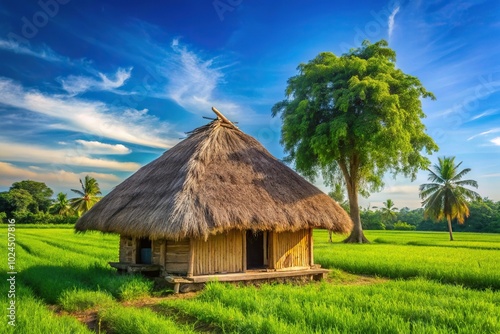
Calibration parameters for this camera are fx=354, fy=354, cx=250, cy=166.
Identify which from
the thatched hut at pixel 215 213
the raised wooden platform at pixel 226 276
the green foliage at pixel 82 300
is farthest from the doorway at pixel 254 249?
the green foliage at pixel 82 300

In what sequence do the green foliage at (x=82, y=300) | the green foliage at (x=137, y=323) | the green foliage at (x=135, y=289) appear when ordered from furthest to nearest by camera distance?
the green foliage at (x=135, y=289) < the green foliage at (x=82, y=300) < the green foliage at (x=137, y=323)

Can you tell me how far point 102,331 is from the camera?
5.74 meters

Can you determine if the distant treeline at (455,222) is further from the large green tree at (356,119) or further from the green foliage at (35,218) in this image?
the green foliage at (35,218)

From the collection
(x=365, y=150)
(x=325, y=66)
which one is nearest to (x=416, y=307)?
(x=365, y=150)

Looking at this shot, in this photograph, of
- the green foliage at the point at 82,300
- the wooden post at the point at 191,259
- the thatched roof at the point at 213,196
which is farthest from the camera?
the wooden post at the point at 191,259

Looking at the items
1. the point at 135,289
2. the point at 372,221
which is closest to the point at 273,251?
the point at 135,289

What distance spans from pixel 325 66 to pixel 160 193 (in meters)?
16.1

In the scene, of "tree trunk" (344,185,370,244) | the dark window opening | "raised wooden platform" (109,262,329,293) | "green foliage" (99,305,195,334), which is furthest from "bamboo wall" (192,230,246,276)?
"tree trunk" (344,185,370,244)

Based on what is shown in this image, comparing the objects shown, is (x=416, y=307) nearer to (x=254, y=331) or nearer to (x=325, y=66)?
(x=254, y=331)

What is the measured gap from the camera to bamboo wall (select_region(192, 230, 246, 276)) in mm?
9469

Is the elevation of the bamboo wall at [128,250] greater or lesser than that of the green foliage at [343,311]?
greater

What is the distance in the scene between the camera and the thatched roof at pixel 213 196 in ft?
A: 28.7

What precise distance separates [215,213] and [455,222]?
166ft

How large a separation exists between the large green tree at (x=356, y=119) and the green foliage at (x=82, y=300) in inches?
589
